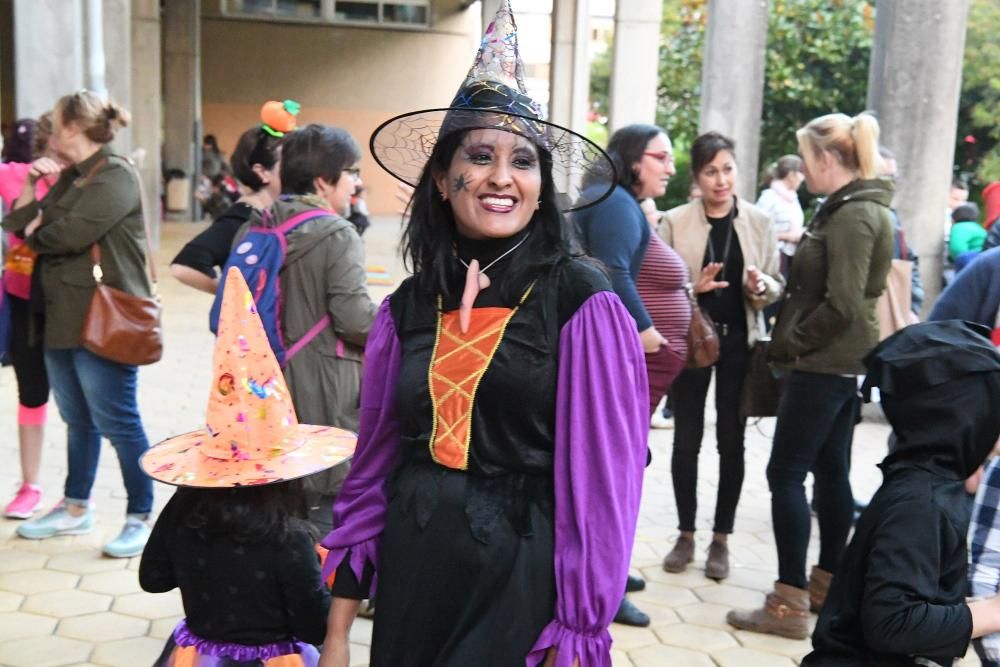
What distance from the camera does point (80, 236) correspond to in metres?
4.63

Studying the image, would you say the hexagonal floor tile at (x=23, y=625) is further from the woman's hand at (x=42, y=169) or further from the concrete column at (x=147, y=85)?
the concrete column at (x=147, y=85)

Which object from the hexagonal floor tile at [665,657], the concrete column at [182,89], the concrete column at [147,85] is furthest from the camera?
the concrete column at [182,89]

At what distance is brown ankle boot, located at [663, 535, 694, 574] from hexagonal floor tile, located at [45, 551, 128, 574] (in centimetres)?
241

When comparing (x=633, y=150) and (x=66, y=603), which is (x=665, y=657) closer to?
(x=633, y=150)

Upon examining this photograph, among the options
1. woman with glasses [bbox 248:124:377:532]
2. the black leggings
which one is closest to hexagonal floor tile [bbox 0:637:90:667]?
woman with glasses [bbox 248:124:377:532]

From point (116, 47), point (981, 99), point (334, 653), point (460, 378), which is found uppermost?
point (981, 99)

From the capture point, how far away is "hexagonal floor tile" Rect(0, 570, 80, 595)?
4.54 meters

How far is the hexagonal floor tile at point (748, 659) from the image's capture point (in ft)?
13.7

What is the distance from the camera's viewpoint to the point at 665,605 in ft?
15.4

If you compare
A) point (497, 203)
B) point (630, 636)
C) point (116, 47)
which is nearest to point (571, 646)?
point (497, 203)

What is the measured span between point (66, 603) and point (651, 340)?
2544 millimetres

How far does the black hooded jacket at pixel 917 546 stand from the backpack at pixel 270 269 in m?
2.17

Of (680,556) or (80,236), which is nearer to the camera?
(80,236)

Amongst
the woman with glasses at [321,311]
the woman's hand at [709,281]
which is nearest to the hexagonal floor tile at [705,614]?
the woman's hand at [709,281]
